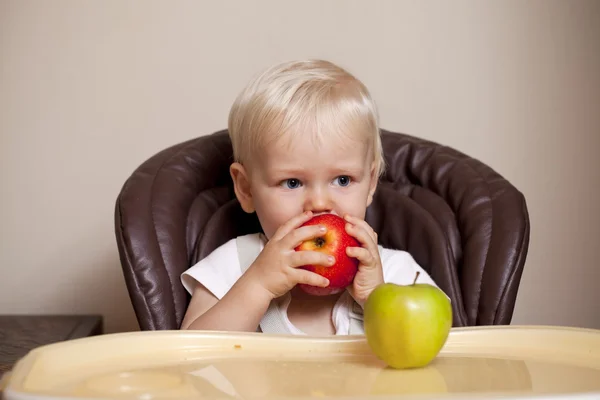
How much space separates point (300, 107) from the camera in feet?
4.82

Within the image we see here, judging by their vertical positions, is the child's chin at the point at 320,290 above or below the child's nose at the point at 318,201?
below

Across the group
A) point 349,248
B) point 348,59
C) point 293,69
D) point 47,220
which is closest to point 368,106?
point 293,69

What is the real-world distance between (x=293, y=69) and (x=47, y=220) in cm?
114

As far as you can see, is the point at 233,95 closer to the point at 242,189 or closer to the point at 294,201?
the point at 242,189

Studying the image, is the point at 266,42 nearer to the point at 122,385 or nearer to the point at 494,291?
the point at 494,291

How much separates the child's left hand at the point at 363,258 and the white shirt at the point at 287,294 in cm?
11

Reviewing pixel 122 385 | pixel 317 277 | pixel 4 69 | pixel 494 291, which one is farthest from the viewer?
pixel 4 69

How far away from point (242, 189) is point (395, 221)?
350 millimetres

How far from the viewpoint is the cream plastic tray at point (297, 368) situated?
0.81 m

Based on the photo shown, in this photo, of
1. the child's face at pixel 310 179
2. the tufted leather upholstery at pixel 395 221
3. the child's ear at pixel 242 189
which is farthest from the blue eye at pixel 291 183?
the tufted leather upholstery at pixel 395 221

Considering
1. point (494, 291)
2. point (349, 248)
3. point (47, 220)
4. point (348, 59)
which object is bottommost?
point (47, 220)

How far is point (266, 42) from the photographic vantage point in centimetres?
232

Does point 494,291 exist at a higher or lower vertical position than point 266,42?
lower

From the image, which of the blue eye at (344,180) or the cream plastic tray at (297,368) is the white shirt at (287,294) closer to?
the blue eye at (344,180)
